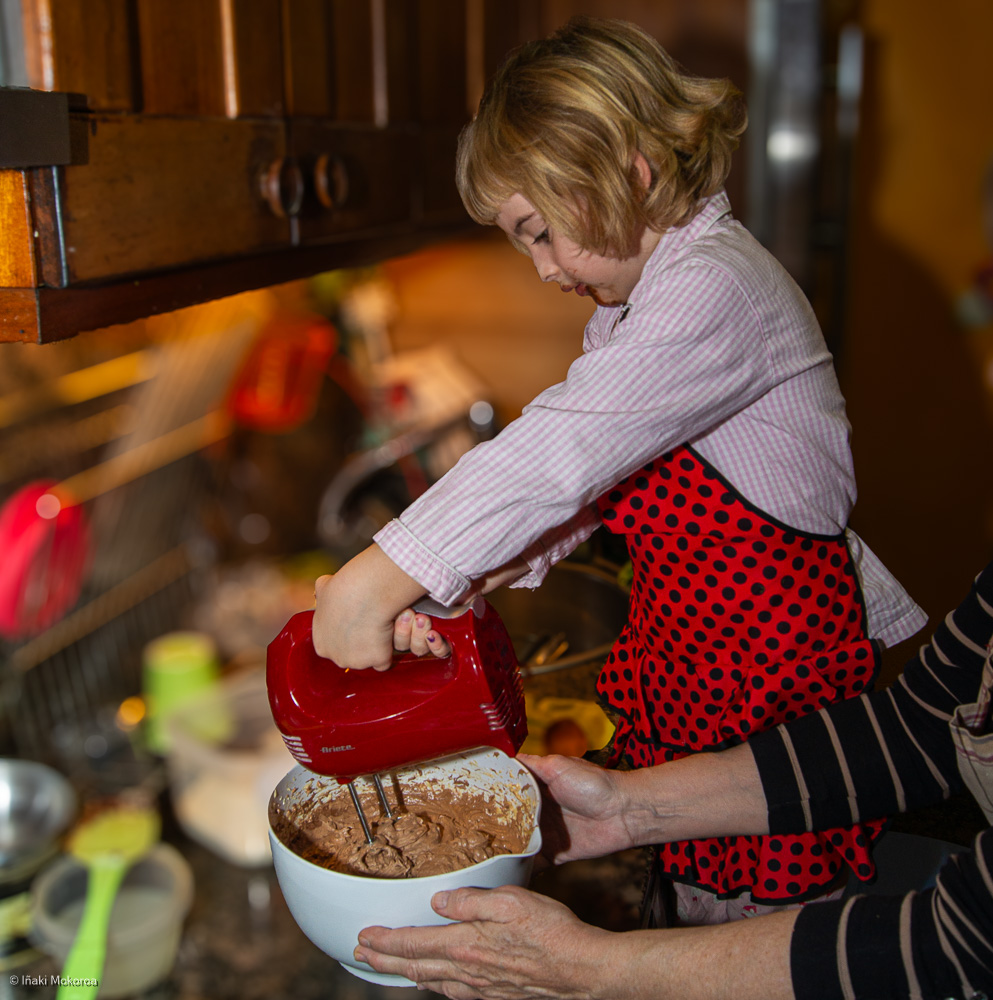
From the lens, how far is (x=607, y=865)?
74 centimetres

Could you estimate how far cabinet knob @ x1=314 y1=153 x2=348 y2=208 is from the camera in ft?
3.03

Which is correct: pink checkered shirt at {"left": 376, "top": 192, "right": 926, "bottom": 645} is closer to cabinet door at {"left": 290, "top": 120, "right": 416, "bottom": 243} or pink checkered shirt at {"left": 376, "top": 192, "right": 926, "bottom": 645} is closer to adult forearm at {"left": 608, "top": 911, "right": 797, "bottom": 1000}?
adult forearm at {"left": 608, "top": 911, "right": 797, "bottom": 1000}

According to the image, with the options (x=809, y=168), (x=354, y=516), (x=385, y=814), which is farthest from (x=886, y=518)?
(x=385, y=814)

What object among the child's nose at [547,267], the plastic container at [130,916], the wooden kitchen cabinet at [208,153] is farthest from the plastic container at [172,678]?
the child's nose at [547,267]

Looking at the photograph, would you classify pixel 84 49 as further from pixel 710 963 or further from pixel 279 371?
pixel 279 371

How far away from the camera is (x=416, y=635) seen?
1.84ft

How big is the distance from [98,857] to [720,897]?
2.68 feet

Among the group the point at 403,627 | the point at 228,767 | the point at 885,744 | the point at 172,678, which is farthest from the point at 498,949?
the point at 172,678

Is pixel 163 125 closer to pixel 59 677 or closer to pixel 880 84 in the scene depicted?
pixel 59 677

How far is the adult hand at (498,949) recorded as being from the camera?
547mm

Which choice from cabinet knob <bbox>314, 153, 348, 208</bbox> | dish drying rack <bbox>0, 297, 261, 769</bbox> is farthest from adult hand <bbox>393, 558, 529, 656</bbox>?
dish drying rack <bbox>0, 297, 261, 769</bbox>

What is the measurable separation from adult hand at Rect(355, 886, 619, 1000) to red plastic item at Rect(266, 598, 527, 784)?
0.30ft

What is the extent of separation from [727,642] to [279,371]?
1.25 metres

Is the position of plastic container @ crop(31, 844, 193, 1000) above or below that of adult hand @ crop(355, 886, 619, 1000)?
below
